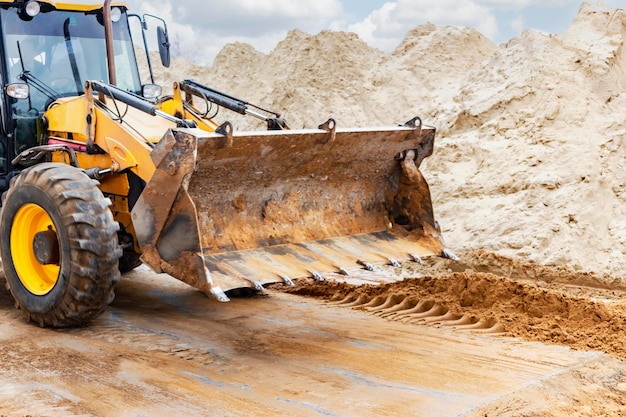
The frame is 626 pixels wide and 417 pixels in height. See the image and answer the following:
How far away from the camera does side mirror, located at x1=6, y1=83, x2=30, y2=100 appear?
6559 millimetres

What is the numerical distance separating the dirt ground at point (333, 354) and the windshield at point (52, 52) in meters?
1.99

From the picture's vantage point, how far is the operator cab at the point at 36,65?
678cm

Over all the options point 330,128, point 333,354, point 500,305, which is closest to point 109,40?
point 330,128

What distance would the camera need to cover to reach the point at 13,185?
6.02 metres

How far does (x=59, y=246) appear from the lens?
5715mm

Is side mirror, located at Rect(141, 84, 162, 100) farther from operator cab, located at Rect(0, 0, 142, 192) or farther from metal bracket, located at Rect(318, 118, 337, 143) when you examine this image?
metal bracket, located at Rect(318, 118, 337, 143)

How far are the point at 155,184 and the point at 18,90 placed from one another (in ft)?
6.91

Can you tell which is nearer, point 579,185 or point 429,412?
point 429,412

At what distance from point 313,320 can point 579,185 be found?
4.57m

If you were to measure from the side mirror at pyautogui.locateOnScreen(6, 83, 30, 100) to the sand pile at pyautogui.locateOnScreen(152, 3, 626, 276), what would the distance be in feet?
17.7

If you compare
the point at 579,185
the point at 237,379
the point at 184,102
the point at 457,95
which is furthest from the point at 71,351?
the point at 457,95

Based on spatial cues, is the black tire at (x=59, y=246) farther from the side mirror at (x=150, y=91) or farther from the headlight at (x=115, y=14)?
the headlight at (x=115, y=14)

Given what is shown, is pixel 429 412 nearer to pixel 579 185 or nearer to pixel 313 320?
pixel 313 320

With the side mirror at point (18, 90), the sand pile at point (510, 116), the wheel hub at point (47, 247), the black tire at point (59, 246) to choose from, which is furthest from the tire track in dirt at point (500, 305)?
→ the side mirror at point (18, 90)
